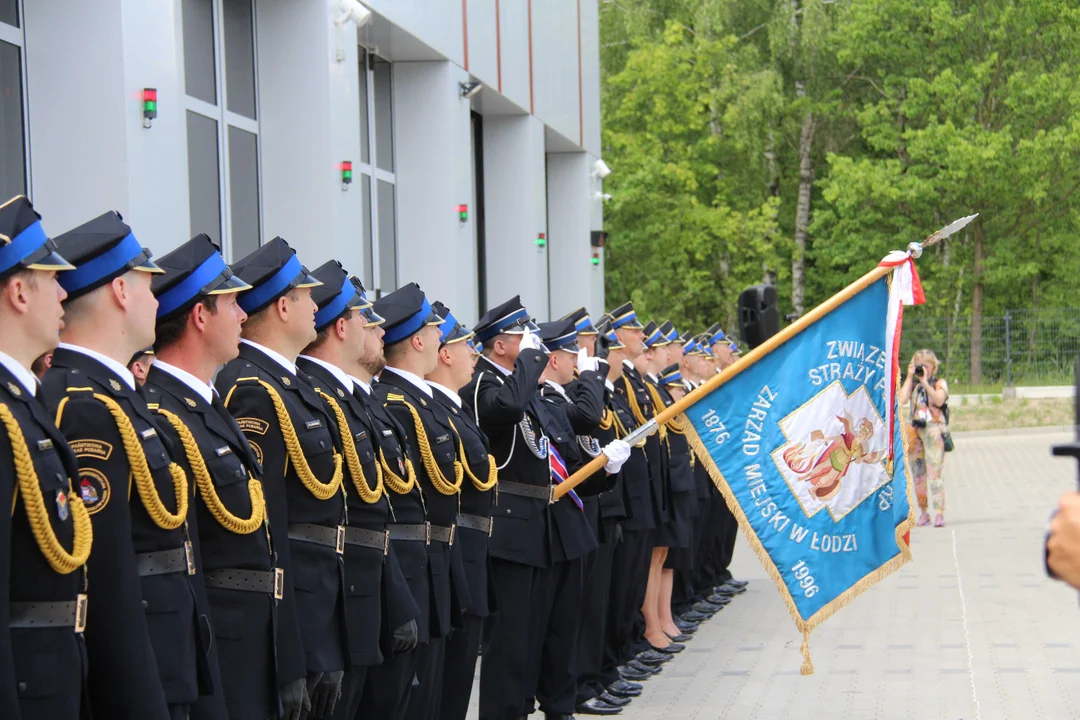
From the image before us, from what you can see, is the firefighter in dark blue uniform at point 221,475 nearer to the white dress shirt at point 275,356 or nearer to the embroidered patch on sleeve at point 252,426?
the embroidered patch on sleeve at point 252,426

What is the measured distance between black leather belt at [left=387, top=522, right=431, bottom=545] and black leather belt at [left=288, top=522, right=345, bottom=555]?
1.96 ft

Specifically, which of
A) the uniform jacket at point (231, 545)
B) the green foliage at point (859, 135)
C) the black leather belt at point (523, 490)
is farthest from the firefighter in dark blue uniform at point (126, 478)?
the green foliage at point (859, 135)

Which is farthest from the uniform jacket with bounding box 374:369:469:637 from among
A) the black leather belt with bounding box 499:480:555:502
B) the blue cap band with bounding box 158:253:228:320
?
the blue cap band with bounding box 158:253:228:320

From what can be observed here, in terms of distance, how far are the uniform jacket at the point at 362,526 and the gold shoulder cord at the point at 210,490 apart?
842 millimetres

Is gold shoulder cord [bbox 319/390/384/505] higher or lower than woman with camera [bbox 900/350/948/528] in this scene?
higher

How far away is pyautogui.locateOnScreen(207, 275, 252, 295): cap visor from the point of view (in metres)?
4.25

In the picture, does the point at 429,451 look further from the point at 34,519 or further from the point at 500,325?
the point at 34,519

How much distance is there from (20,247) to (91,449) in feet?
1.73

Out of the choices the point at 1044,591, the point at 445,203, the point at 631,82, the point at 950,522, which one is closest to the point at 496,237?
the point at 445,203

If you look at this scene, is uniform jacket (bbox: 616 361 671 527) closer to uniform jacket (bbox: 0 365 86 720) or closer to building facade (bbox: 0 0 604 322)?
building facade (bbox: 0 0 604 322)

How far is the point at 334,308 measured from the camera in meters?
5.35

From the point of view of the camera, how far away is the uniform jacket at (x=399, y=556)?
514cm

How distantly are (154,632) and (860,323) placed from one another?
15.5 feet

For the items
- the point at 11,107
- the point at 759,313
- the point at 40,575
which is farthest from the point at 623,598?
the point at 40,575
